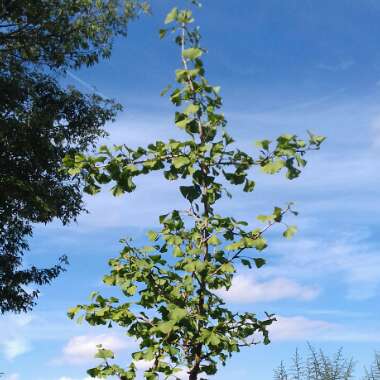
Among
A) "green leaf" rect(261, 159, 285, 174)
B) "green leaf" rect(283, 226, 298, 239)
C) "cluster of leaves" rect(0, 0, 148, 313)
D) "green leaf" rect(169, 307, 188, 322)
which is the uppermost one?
"cluster of leaves" rect(0, 0, 148, 313)

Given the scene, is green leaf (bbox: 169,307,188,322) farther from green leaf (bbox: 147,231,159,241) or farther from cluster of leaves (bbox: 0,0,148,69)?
cluster of leaves (bbox: 0,0,148,69)

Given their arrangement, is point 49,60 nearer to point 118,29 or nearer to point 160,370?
point 118,29

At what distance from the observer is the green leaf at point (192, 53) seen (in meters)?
4.70

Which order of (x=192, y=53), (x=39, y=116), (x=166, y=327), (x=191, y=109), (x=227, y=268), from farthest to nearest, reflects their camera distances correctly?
(x=39, y=116), (x=192, y=53), (x=191, y=109), (x=227, y=268), (x=166, y=327)

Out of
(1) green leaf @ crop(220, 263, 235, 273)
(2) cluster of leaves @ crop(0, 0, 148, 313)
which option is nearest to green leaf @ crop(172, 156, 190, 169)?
(1) green leaf @ crop(220, 263, 235, 273)

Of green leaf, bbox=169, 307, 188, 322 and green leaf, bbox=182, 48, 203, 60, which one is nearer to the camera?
green leaf, bbox=169, 307, 188, 322

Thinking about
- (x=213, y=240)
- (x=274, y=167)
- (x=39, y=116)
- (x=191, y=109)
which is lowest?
(x=213, y=240)

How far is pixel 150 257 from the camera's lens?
14.7 feet

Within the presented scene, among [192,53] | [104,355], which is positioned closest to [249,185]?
[192,53]

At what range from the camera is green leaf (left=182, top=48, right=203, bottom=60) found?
15.4ft

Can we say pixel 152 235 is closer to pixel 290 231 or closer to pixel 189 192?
pixel 189 192

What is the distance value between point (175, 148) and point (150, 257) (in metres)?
0.90

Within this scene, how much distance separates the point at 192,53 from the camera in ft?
15.4

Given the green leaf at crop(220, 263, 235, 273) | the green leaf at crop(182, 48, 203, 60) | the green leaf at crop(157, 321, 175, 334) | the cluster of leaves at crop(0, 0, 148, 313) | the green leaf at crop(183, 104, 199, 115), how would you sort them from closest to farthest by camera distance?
1. the green leaf at crop(157, 321, 175, 334)
2. the green leaf at crop(220, 263, 235, 273)
3. the green leaf at crop(183, 104, 199, 115)
4. the green leaf at crop(182, 48, 203, 60)
5. the cluster of leaves at crop(0, 0, 148, 313)
